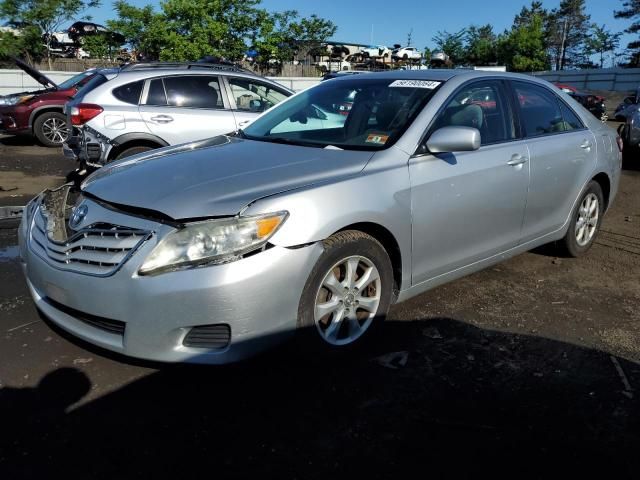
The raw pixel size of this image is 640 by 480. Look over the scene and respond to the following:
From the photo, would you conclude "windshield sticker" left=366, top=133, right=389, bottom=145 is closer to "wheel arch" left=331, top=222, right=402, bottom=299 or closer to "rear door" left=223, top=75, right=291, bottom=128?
"wheel arch" left=331, top=222, right=402, bottom=299

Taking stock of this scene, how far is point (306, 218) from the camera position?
2.78 m

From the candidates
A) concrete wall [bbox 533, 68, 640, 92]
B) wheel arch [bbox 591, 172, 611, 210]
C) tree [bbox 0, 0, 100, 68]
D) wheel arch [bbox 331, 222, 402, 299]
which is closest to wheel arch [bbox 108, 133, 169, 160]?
wheel arch [bbox 331, 222, 402, 299]

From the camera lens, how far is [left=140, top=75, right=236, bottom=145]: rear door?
7.06m

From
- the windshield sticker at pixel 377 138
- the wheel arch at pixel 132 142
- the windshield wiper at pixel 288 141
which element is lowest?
the wheel arch at pixel 132 142

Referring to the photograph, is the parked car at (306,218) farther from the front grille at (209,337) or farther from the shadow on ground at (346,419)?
the shadow on ground at (346,419)

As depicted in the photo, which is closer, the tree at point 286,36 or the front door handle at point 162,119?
the front door handle at point 162,119

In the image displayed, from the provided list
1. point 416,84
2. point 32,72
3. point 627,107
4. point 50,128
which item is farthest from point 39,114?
point 627,107

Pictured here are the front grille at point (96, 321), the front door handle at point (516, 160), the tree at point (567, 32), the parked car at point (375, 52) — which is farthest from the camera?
the tree at point (567, 32)

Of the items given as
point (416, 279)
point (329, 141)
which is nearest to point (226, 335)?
point (416, 279)

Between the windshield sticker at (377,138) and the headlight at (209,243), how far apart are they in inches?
43.6

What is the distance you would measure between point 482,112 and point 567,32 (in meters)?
85.6

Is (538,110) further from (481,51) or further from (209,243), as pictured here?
(481,51)

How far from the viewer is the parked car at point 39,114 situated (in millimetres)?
11891

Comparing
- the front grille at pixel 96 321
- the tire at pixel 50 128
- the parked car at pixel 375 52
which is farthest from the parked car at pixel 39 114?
the parked car at pixel 375 52
